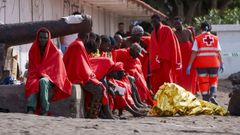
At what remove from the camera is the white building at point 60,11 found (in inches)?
536

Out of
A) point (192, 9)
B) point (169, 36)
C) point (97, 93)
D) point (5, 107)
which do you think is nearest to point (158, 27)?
point (169, 36)

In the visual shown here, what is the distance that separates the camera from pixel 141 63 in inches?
582

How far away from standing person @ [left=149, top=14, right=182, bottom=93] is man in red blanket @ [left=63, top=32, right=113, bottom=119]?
3092 mm

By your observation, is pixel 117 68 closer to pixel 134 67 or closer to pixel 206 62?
pixel 134 67

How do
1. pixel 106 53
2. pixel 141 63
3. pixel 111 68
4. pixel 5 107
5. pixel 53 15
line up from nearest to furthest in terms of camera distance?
pixel 5 107 → pixel 111 68 → pixel 106 53 → pixel 141 63 → pixel 53 15

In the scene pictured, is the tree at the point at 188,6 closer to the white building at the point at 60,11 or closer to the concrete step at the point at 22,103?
the white building at the point at 60,11

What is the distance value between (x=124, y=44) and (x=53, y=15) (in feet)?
7.58

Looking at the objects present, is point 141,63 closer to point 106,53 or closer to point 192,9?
point 106,53

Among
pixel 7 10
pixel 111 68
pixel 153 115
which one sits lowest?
pixel 153 115

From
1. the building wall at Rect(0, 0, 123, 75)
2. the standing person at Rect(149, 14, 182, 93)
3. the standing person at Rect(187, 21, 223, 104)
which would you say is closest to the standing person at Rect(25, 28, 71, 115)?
the building wall at Rect(0, 0, 123, 75)

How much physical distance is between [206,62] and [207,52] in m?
0.21

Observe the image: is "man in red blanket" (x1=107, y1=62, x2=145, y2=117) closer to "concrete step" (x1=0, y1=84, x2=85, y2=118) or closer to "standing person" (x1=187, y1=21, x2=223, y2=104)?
"concrete step" (x1=0, y1=84, x2=85, y2=118)

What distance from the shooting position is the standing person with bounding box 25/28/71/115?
9695 mm

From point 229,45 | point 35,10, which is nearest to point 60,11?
point 35,10
